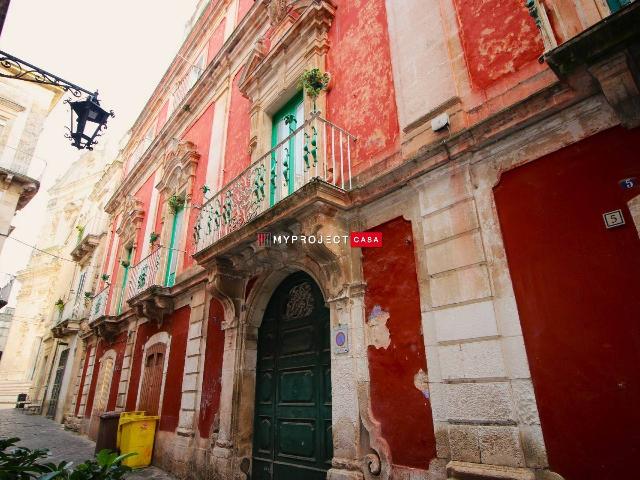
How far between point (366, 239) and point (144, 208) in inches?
414

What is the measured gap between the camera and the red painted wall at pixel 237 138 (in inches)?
308

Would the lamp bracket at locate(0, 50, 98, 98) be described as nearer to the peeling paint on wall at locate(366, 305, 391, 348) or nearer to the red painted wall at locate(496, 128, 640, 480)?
the peeling paint on wall at locate(366, 305, 391, 348)

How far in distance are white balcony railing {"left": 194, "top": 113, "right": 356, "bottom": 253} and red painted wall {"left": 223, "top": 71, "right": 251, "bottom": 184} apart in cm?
125

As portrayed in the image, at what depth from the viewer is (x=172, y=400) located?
7617 mm

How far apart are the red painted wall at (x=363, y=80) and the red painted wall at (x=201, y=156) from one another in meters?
4.43

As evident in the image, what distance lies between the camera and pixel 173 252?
966cm

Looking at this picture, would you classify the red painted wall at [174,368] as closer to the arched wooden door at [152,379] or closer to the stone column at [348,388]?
the arched wooden door at [152,379]

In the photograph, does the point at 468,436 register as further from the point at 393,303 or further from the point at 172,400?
the point at 172,400

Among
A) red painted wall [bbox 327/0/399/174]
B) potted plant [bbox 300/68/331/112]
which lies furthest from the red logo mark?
potted plant [bbox 300/68/331/112]

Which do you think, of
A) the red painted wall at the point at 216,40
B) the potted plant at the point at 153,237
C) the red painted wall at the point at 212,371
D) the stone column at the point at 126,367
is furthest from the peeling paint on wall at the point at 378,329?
the red painted wall at the point at 216,40

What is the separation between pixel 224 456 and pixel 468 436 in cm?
396

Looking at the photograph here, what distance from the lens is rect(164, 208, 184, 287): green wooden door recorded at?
29.9 feet

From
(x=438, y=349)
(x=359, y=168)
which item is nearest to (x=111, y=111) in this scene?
(x=359, y=168)

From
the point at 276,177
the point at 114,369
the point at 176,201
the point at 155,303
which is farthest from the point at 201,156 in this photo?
the point at 114,369
